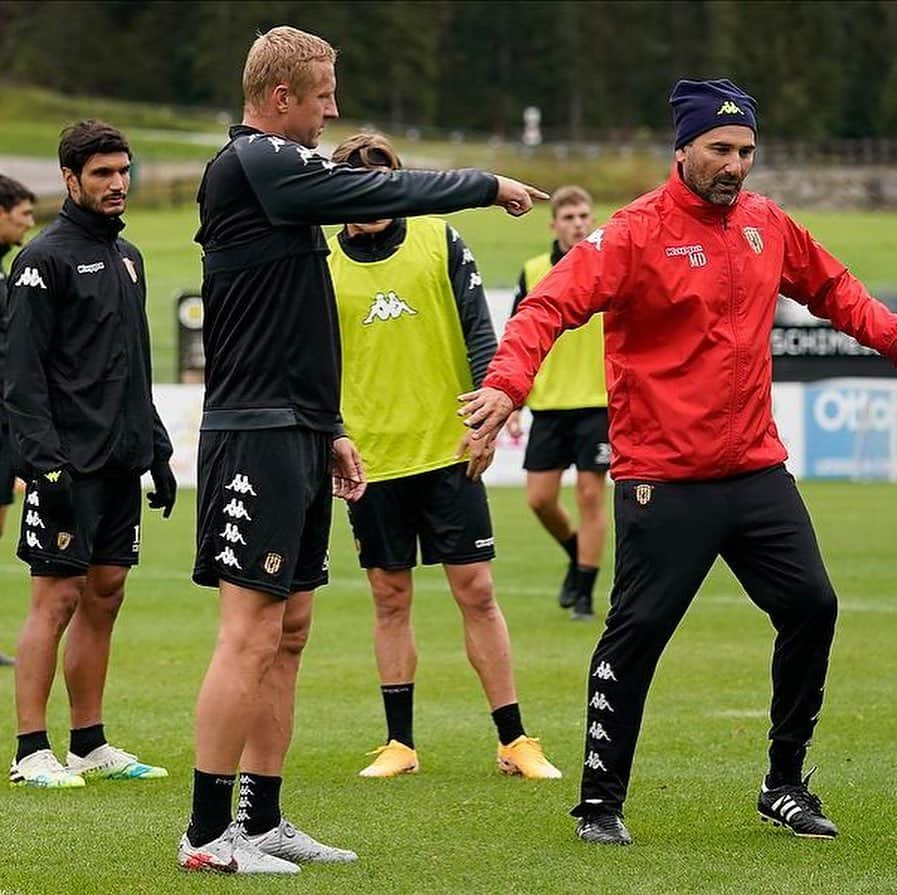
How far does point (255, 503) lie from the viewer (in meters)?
5.93

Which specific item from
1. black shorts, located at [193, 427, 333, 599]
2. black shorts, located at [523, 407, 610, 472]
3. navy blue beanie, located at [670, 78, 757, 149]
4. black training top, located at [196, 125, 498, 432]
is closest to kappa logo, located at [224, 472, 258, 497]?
black shorts, located at [193, 427, 333, 599]

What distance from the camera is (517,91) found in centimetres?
9412

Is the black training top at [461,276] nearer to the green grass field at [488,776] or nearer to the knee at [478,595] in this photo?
the knee at [478,595]

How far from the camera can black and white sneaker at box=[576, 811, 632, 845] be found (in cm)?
641

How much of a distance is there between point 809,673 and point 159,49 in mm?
80897

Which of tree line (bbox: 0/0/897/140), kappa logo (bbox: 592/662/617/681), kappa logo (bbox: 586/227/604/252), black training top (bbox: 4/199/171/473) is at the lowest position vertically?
kappa logo (bbox: 592/662/617/681)

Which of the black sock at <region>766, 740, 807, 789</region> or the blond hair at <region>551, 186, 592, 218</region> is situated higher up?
the blond hair at <region>551, 186, 592, 218</region>

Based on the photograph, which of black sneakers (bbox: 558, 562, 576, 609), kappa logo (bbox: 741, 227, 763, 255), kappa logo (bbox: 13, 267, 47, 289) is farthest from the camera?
black sneakers (bbox: 558, 562, 576, 609)

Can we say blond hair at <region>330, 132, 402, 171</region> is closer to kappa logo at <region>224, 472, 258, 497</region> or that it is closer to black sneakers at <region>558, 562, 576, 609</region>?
kappa logo at <region>224, 472, 258, 497</region>

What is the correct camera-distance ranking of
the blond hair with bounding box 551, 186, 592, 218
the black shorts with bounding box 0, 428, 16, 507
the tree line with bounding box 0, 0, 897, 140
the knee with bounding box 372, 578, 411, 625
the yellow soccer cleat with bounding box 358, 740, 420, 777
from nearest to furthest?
the yellow soccer cleat with bounding box 358, 740, 420, 777, the knee with bounding box 372, 578, 411, 625, the black shorts with bounding box 0, 428, 16, 507, the blond hair with bounding box 551, 186, 592, 218, the tree line with bounding box 0, 0, 897, 140

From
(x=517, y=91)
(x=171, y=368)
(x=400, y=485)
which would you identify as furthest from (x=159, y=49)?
(x=400, y=485)

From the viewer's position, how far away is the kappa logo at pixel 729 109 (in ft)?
20.7

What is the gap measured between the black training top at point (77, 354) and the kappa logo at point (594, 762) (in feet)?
7.10

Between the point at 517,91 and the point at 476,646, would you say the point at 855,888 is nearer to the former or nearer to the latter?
the point at 476,646
